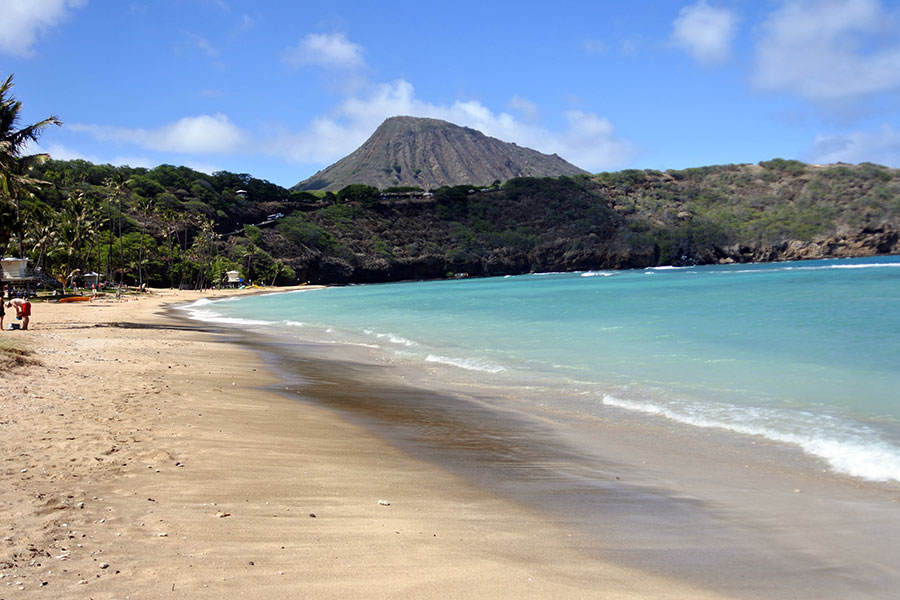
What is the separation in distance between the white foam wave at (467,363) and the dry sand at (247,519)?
19.6ft

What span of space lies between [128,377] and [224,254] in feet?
311

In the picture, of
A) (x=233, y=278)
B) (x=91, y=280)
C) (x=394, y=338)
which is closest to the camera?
(x=394, y=338)

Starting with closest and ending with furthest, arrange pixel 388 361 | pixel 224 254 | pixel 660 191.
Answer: pixel 388 361 → pixel 224 254 → pixel 660 191

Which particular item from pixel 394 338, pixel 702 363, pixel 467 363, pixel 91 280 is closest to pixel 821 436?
pixel 702 363

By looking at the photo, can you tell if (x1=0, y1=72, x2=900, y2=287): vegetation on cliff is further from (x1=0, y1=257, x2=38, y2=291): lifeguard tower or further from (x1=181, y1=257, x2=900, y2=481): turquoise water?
(x1=181, y1=257, x2=900, y2=481): turquoise water

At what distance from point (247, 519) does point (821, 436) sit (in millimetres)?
6385

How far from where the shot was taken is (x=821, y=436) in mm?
7383

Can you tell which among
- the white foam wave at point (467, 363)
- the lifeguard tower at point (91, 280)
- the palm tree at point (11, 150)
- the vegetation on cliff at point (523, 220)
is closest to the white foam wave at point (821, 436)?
the white foam wave at point (467, 363)

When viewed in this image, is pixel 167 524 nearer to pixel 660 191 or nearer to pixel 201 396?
pixel 201 396

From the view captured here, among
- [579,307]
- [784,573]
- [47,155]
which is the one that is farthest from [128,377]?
[579,307]

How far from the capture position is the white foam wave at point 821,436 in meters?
6.19

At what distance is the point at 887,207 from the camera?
125m

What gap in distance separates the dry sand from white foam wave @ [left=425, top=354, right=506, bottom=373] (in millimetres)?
5974

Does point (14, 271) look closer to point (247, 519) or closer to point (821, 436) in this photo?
point (247, 519)
